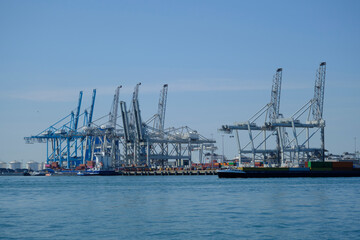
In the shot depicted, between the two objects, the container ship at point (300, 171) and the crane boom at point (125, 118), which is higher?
the crane boom at point (125, 118)

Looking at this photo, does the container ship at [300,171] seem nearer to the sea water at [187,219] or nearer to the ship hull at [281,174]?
the ship hull at [281,174]

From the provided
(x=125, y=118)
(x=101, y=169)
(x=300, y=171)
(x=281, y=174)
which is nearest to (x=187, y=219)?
(x=281, y=174)

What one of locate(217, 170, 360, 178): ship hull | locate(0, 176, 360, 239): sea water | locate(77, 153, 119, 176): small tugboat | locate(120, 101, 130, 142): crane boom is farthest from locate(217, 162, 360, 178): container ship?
locate(0, 176, 360, 239): sea water

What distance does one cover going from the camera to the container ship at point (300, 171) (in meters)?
105

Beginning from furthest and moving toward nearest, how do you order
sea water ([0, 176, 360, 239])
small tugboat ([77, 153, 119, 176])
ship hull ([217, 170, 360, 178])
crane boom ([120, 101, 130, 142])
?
small tugboat ([77, 153, 119, 176])
crane boom ([120, 101, 130, 142])
ship hull ([217, 170, 360, 178])
sea water ([0, 176, 360, 239])

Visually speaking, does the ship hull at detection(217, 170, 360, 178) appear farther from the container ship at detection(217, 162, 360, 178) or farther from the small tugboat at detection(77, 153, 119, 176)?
the small tugboat at detection(77, 153, 119, 176)

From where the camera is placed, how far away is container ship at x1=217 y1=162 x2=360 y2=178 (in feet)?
344

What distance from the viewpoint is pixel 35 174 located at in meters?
187

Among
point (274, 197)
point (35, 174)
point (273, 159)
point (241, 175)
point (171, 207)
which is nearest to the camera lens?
point (171, 207)

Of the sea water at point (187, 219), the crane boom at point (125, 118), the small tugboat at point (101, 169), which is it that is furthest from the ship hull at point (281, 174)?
the sea water at point (187, 219)

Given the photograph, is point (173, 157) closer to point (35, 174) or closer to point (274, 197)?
point (35, 174)

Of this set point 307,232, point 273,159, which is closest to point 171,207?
point 307,232

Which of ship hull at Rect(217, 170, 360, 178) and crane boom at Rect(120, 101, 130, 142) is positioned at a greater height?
crane boom at Rect(120, 101, 130, 142)

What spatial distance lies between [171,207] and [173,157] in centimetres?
10740
